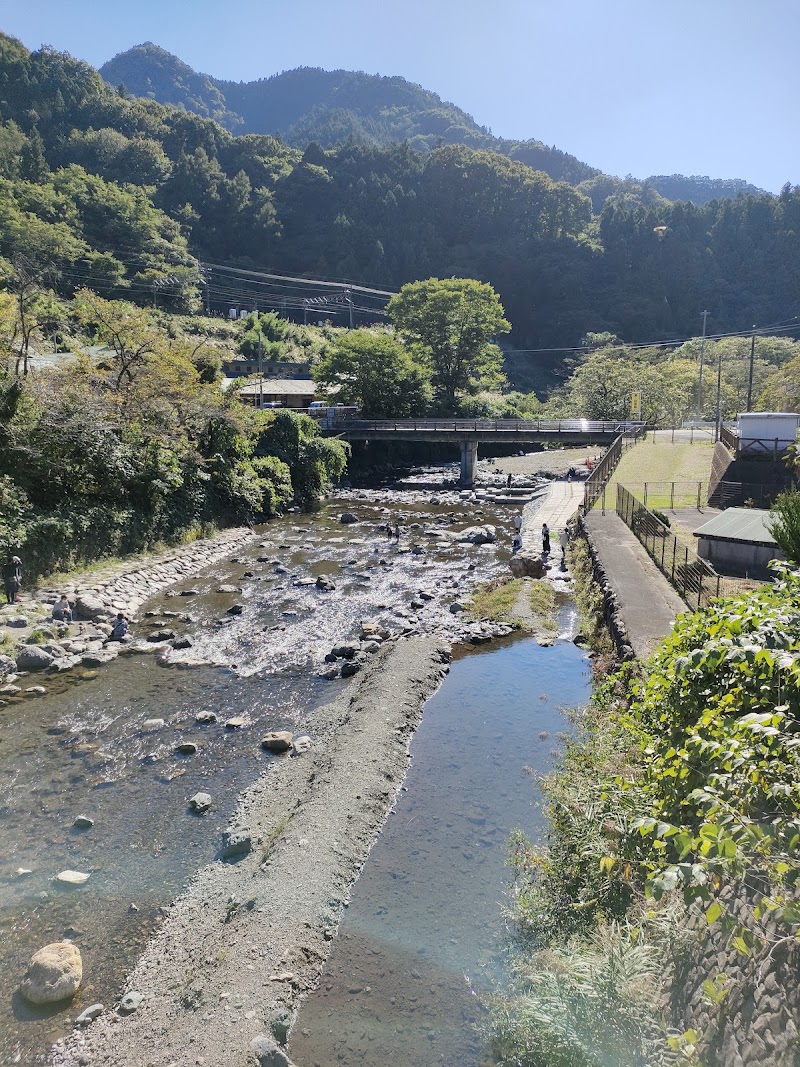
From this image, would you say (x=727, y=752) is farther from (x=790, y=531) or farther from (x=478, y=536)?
(x=478, y=536)

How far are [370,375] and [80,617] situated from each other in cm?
4185

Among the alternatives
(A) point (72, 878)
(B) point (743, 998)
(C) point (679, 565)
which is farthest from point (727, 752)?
(C) point (679, 565)

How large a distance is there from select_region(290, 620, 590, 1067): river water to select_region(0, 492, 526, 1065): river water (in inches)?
39.9

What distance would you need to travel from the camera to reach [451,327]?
219 feet

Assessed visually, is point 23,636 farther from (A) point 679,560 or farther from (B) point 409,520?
(B) point 409,520

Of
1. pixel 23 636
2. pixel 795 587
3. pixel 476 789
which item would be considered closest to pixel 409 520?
pixel 23 636

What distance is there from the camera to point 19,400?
883 inches

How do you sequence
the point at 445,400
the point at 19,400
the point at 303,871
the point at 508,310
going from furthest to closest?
the point at 508,310 → the point at 445,400 → the point at 19,400 → the point at 303,871

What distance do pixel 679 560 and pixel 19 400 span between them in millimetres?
22138

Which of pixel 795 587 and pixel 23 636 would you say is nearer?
pixel 795 587

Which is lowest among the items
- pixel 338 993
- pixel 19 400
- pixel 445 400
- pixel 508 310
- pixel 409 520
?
pixel 338 993

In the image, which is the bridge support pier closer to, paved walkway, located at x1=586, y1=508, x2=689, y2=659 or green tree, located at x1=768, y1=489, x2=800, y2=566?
paved walkway, located at x1=586, y1=508, x2=689, y2=659

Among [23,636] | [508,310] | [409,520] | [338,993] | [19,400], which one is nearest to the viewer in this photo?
[338,993]

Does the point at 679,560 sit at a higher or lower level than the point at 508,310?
lower
